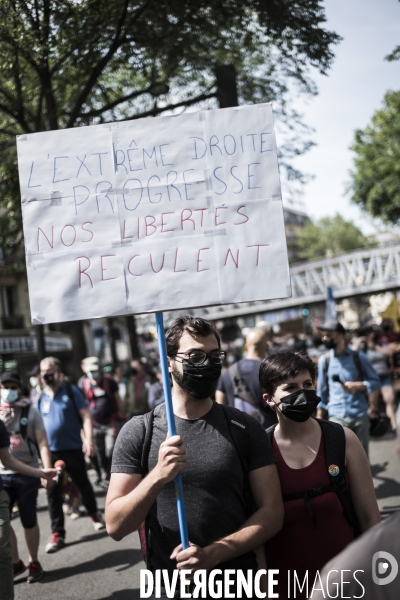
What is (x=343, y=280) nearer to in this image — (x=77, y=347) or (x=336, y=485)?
(x=77, y=347)

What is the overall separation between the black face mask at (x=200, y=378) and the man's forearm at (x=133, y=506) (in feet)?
1.22

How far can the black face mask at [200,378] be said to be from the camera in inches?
108

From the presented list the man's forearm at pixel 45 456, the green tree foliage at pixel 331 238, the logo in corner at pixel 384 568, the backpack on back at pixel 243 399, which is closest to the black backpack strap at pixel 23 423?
the man's forearm at pixel 45 456

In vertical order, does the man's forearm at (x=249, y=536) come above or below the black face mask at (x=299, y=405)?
below

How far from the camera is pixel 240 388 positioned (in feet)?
19.5

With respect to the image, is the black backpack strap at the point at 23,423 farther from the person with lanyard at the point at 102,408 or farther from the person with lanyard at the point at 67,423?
the person with lanyard at the point at 102,408

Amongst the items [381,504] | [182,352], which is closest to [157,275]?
[182,352]

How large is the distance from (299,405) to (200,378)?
22.7 inches

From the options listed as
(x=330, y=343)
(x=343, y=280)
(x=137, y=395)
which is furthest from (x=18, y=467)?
(x=343, y=280)

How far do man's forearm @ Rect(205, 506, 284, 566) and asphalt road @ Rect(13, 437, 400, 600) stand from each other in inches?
119

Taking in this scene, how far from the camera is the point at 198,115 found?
2932mm

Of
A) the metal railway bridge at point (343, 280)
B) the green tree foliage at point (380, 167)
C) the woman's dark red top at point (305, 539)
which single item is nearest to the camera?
the woman's dark red top at point (305, 539)

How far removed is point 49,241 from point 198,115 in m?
0.80

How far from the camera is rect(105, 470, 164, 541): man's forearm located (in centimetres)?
254
